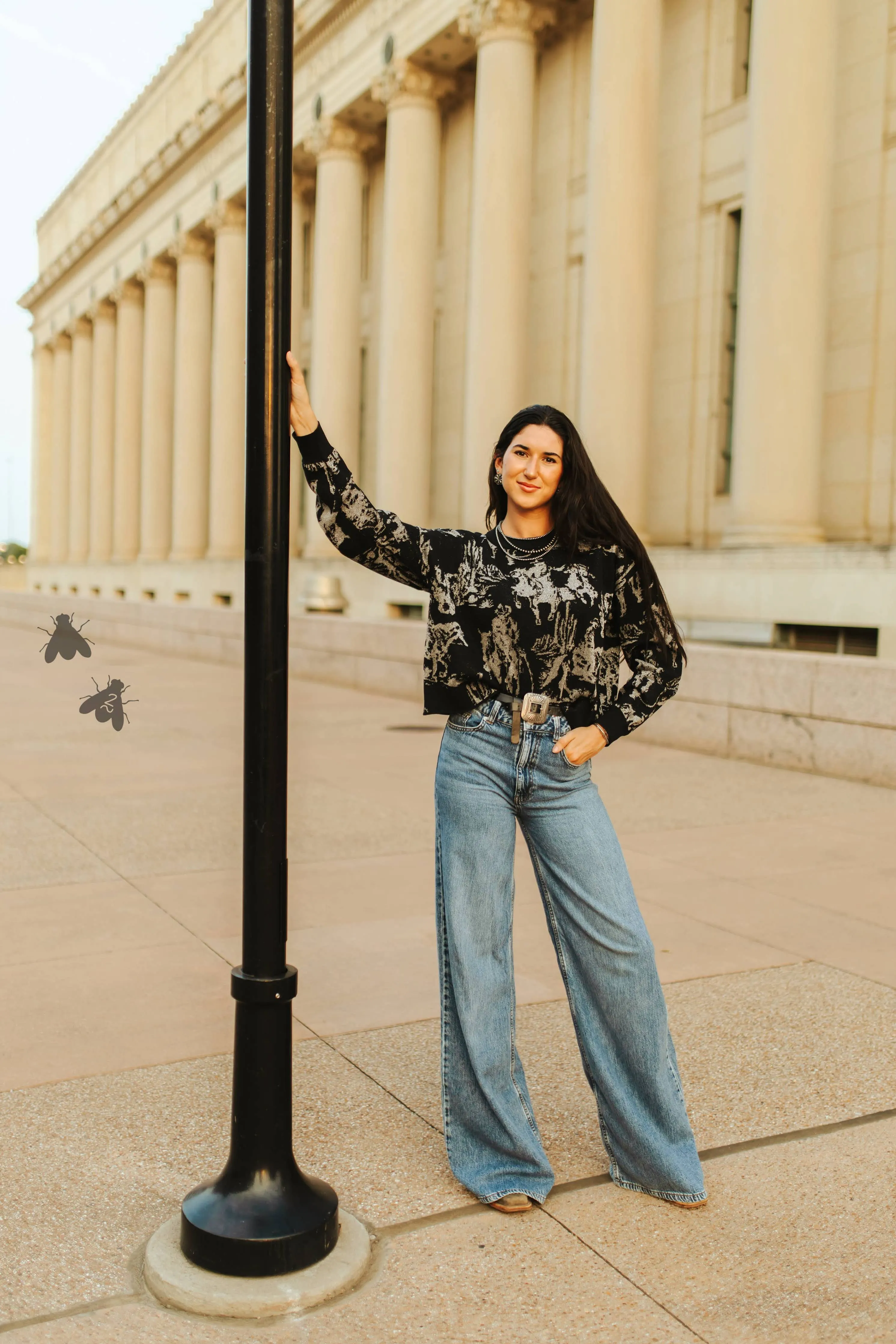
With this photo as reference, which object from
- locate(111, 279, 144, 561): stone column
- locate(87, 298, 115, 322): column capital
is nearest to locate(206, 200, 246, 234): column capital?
locate(111, 279, 144, 561): stone column

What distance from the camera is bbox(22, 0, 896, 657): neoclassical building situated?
1708 centimetres

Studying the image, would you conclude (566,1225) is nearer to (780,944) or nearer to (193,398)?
(780,944)

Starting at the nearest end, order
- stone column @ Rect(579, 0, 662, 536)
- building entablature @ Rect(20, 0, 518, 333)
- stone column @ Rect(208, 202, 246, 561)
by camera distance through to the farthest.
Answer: stone column @ Rect(579, 0, 662, 536), building entablature @ Rect(20, 0, 518, 333), stone column @ Rect(208, 202, 246, 561)

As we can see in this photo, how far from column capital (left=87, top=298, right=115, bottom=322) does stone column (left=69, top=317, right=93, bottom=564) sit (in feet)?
9.29

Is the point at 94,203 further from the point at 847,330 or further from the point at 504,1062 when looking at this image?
the point at 504,1062

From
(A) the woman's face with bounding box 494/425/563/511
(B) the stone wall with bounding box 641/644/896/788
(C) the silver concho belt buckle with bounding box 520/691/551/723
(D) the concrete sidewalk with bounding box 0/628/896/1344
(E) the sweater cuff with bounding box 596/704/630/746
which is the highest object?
(A) the woman's face with bounding box 494/425/563/511

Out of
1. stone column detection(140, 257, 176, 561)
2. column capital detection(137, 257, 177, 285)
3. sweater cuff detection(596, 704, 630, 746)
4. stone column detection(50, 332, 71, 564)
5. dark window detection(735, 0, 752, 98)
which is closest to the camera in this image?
sweater cuff detection(596, 704, 630, 746)

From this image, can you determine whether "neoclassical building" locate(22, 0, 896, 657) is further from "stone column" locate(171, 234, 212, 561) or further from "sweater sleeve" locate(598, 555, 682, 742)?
"sweater sleeve" locate(598, 555, 682, 742)

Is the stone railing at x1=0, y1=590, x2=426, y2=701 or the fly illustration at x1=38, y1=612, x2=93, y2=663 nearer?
the fly illustration at x1=38, y1=612, x2=93, y2=663

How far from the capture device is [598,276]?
2020 cm

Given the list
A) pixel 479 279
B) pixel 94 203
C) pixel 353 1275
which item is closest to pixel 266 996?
pixel 353 1275

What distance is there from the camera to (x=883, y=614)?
15.1 metres

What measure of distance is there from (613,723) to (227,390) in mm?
35333

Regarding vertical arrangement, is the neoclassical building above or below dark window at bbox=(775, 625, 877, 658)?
above
